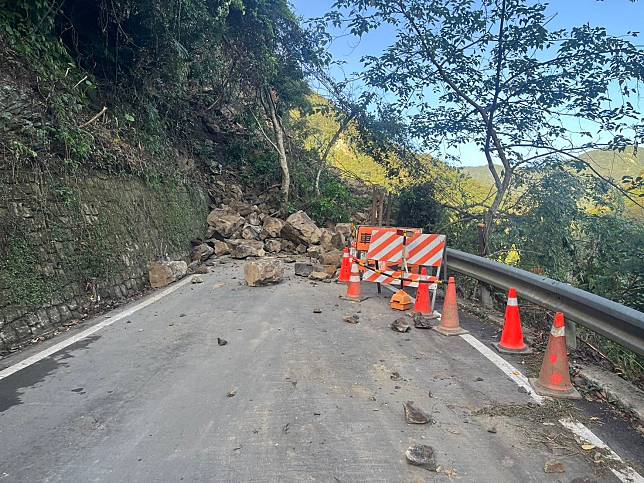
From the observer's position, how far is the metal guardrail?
372 centimetres

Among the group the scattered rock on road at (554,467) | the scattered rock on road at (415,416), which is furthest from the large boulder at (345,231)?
the scattered rock on road at (554,467)

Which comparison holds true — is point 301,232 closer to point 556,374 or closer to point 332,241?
point 332,241

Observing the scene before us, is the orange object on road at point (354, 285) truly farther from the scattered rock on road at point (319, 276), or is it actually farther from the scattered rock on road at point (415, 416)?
the scattered rock on road at point (415, 416)

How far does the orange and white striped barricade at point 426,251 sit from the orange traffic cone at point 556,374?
354cm

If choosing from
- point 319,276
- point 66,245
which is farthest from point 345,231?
point 66,245

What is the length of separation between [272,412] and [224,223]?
11.3m

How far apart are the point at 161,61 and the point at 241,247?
4.85 meters

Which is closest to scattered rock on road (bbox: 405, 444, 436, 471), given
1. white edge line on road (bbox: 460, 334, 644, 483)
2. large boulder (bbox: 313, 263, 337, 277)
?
white edge line on road (bbox: 460, 334, 644, 483)

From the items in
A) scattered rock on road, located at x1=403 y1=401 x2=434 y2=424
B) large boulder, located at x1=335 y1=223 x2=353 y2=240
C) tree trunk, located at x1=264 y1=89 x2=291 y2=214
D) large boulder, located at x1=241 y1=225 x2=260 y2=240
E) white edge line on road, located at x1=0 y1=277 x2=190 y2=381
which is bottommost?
scattered rock on road, located at x1=403 y1=401 x2=434 y2=424

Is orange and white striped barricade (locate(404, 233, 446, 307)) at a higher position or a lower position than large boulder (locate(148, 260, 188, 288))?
higher

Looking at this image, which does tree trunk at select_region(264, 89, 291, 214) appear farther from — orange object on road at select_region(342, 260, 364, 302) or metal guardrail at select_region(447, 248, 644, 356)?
metal guardrail at select_region(447, 248, 644, 356)

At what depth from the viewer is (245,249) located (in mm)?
12273

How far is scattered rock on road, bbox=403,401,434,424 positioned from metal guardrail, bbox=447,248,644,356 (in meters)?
1.78

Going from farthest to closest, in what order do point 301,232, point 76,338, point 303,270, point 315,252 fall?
point 301,232 < point 315,252 < point 303,270 < point 76,338
